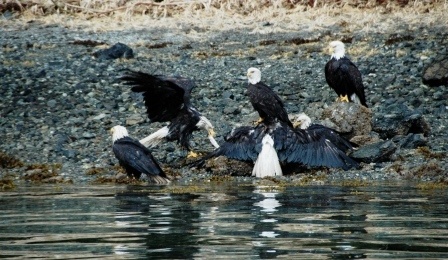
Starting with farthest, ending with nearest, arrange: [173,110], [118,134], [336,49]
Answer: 1. [336,49]
2. [173,110]
3. [118,134]

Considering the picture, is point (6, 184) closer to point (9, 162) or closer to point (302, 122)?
point (9, 162)

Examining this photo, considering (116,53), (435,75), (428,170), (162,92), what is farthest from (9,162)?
(116,53)

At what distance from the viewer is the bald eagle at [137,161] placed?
13688 millimetres

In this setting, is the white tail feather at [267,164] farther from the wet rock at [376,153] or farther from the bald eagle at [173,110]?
the bald eagle at [173,110]

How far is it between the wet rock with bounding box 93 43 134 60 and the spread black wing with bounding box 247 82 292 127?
28.0 ft

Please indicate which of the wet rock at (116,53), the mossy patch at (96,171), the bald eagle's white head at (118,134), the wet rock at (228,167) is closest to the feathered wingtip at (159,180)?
the wet rock at (228,167)

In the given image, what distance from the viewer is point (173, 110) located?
15.8 metres

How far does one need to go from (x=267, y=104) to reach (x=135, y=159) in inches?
77.6

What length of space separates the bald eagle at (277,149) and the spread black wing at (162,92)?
1.03 metres

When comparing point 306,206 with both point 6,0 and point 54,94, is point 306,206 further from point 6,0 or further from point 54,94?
point 6,0

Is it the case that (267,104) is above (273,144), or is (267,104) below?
above

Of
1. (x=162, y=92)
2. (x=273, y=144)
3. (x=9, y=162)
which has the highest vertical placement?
(x=162, y=92)

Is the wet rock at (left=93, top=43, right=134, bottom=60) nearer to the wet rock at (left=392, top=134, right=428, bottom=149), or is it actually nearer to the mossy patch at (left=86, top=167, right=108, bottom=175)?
the mossy patch at (left=86, top=167, right=108, bottom=175)

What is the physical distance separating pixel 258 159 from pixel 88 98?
18.4 feet
